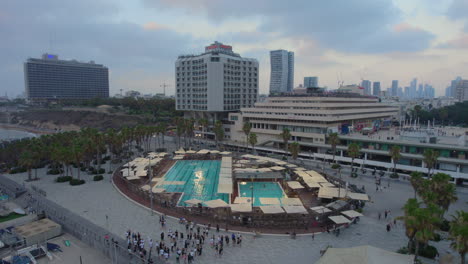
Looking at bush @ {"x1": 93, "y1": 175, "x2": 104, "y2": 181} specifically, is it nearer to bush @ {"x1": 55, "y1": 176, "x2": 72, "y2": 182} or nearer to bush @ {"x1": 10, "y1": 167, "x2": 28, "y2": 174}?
bush @ {"x1": 55, "y1": 176, "x2": 72, "y2": 182}

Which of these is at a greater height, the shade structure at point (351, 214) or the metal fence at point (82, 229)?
the shade structure at point (351, 214)

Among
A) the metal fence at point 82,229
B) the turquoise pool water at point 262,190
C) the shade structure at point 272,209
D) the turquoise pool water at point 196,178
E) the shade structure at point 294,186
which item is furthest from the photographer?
the turquoise pool water at point 196,178

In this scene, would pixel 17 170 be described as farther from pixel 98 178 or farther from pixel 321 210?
pixel 321 210

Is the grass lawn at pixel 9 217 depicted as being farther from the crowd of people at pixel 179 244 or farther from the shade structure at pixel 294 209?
the shade structure at pixel 294 209

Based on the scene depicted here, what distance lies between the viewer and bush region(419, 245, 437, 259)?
27875 millimetres

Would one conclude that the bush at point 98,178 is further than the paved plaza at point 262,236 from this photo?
Yes

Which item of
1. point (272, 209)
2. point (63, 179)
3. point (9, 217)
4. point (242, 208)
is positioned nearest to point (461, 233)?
point (272, 209)

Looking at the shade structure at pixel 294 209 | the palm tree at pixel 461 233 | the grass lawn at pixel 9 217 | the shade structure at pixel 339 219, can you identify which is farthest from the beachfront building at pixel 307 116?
the grass lawn at pixel 9 217

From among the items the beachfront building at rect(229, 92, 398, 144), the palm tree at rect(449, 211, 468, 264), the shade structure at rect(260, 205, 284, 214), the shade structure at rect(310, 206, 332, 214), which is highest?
the beachfront building at rect(229, 92, 398, 144)

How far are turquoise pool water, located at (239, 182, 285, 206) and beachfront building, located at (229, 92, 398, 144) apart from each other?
30.1 m

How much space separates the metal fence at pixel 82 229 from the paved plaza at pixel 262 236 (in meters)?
1.46

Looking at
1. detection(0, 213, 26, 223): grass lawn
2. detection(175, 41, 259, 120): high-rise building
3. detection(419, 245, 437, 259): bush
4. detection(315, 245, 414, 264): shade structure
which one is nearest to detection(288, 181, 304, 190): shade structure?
detection(419, 245, 437, 259): bush

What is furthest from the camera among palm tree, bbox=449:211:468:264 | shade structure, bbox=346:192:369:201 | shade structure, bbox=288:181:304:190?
shade structure, bbox=288:181:304:190

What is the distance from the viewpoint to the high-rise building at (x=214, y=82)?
4370 inches
